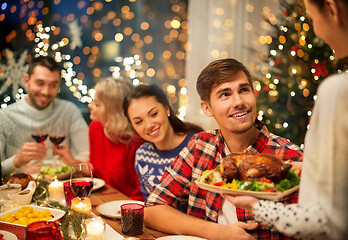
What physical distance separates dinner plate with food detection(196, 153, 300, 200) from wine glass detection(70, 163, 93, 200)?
65 centimetres

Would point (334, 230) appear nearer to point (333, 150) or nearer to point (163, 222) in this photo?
point (333, 150)

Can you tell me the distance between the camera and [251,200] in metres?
1.04

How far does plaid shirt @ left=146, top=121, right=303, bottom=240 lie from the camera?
5.37 ft

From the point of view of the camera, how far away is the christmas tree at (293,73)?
11.5 ft

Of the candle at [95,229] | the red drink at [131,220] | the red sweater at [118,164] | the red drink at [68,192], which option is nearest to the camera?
the candle at [95,229]

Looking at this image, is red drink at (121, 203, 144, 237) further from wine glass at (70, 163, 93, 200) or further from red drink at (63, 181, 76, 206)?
red drink at (63, 181, 76, 206)

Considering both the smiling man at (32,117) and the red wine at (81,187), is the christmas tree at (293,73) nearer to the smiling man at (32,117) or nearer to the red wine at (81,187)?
the smiling man at (32,117)

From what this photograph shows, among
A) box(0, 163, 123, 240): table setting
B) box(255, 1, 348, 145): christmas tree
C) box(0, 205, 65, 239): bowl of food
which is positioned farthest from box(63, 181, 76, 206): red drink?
box(255, 1, 348, 145): christmas tree

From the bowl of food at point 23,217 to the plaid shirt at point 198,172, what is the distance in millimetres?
476

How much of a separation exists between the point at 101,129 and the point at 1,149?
33.5 inches

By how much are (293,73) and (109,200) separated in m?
2.47

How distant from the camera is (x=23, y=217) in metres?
1.44

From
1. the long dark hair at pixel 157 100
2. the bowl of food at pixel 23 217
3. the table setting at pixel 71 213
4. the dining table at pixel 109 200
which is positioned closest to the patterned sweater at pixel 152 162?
the long dark hair at pixel 157 100

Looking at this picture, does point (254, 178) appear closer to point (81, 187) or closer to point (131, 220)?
→ point (131, 220)
